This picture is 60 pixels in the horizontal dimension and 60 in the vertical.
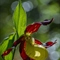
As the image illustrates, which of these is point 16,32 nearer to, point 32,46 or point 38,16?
point 32,46

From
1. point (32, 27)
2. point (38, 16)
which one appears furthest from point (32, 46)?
point (38, 16)

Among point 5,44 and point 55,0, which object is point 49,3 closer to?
point 55,0

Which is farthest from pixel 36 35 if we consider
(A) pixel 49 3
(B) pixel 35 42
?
(B) pixel 35 42

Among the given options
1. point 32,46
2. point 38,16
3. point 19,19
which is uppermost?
A: point 19,19

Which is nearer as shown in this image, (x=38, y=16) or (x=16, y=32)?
(x=16, y=32)

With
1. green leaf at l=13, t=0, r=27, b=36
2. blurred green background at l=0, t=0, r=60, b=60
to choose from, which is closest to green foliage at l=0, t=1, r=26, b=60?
green leaf at l=13, t=0, r=27, b=36

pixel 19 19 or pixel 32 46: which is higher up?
pixel 19 19

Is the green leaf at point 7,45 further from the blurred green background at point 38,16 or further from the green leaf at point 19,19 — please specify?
the blurred green background at point 38,16
